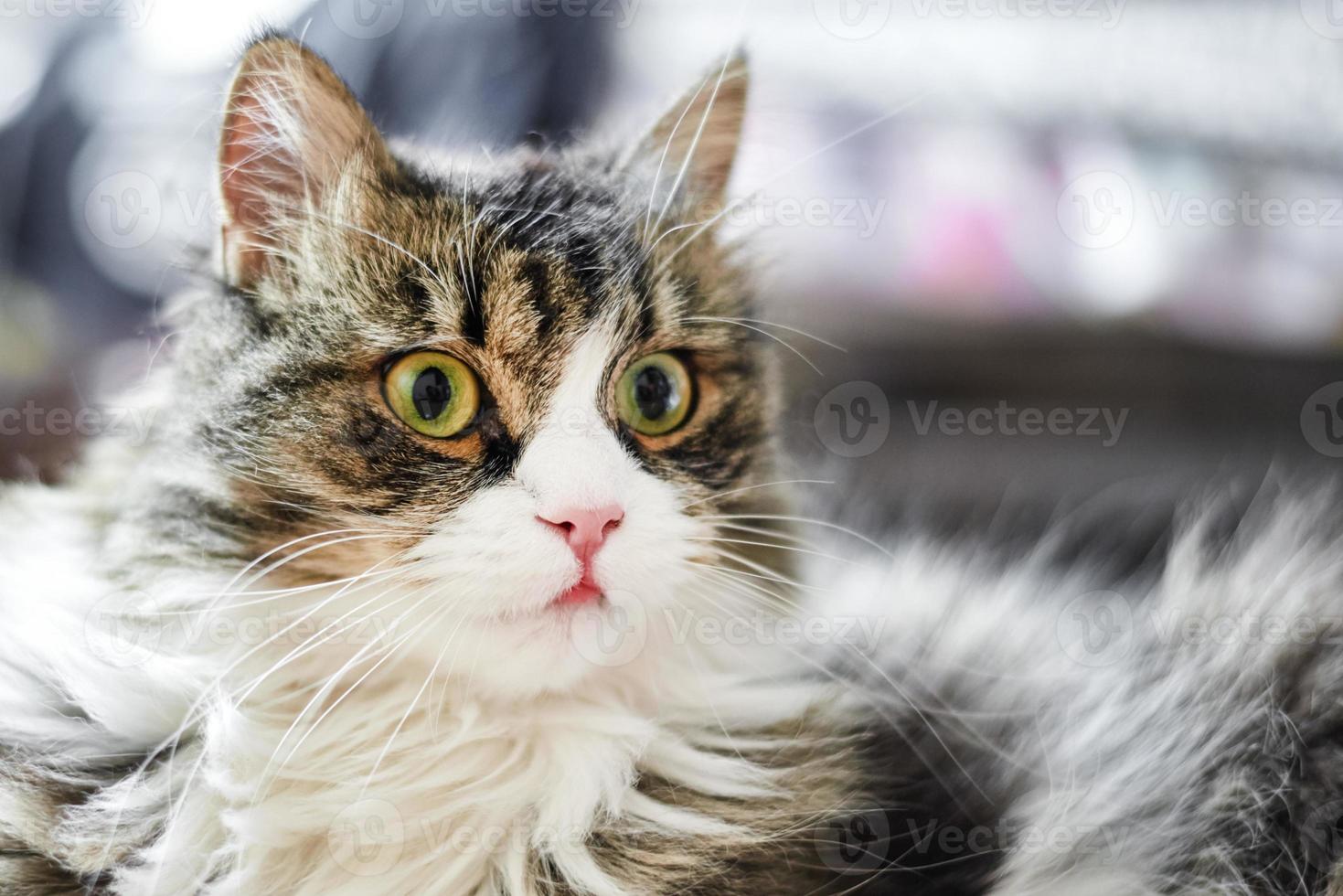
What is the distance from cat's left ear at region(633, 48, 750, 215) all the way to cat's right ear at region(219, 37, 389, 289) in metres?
0.30

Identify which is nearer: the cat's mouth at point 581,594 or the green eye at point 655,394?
the cat's mouth at point 581,594

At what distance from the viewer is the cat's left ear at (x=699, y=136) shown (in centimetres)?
97

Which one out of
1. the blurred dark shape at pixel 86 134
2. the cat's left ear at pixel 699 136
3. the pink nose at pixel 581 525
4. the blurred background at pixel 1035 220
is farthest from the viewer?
the blurred background at pixel 1035 220

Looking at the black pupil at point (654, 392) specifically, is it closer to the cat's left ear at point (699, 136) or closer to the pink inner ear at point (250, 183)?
the cat's left ear at point (699, 136)

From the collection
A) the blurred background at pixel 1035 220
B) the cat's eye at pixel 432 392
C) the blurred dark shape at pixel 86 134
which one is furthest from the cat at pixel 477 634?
the blurred background at pixel 1035 220

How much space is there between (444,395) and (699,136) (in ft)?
1.44

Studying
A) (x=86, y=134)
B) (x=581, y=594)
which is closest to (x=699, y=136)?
(x=581, y=594)

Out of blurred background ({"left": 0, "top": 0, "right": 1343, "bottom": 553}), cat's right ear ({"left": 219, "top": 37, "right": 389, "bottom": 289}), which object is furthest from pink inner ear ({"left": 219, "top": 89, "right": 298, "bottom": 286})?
blurred background ({"left": 0, "top": 0, "right": 1343, "bottom": 553})

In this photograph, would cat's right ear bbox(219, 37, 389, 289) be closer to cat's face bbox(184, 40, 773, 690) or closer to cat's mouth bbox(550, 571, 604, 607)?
cat's face bbox(184, 40, 773, 690)

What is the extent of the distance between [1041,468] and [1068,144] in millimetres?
610

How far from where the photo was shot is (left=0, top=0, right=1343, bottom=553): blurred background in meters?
1.45

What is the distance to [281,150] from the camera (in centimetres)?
80

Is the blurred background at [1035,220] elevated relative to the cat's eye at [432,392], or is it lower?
elevated

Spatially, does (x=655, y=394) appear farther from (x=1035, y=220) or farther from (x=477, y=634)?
(x=1035, y=220)
